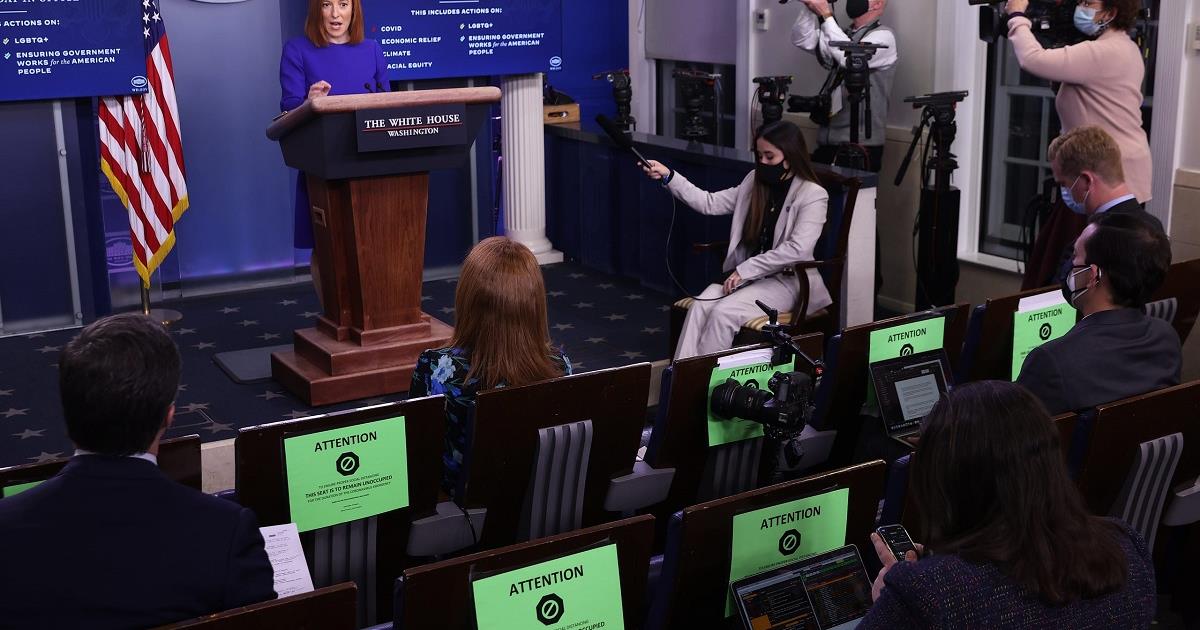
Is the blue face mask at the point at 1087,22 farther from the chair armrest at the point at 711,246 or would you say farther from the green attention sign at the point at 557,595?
the green attention sign at the point at 557,595

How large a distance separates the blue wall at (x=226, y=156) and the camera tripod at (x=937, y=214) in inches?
110

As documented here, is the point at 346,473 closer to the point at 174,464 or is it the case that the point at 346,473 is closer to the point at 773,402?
the point at 174,464

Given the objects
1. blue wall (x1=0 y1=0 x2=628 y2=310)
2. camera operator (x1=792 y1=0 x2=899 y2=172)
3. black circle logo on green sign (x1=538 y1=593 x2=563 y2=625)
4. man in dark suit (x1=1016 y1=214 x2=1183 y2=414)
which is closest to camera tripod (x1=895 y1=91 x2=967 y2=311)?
camera operator (x1=792 y1=0 x2=899 y2=172)

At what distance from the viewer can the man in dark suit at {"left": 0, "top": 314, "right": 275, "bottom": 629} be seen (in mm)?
1611

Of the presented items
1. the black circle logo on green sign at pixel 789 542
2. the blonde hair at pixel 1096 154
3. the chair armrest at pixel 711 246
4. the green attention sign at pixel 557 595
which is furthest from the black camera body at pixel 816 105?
the green attention sign at pixel 557 595

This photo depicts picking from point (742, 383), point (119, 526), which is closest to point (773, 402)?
point (742, 383)

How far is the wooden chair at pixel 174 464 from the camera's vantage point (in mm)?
2107

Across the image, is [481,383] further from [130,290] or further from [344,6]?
[130,290]

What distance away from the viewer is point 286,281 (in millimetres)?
7164

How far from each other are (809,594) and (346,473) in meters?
0.90

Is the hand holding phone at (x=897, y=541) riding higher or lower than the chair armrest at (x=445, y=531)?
higher

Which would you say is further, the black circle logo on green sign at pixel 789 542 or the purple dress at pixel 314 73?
the purple dress at pixel 314 73

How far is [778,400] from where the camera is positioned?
264 centimetres

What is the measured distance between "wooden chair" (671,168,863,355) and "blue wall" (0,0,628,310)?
8.88ft
